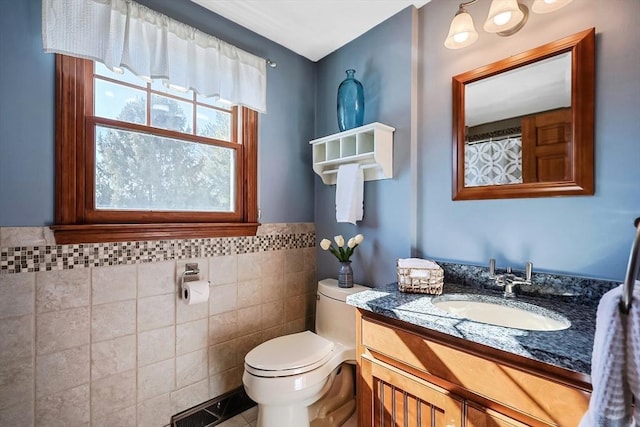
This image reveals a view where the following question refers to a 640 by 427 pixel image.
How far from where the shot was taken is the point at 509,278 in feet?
4.02

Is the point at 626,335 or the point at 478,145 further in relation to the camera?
the point at 478,145

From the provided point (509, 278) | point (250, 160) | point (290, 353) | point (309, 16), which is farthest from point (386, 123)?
point (290, 353)

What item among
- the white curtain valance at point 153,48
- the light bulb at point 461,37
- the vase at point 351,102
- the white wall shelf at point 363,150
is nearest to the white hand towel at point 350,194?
the white wall shelf at point 363,150

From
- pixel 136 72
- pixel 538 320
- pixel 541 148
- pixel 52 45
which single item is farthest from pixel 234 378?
pixel 541 148

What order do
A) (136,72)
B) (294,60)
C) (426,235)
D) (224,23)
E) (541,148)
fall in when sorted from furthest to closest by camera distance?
(294,60) < (224,23) < (426,235) < (136,72) < (541,148)

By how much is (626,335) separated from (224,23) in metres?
2.12

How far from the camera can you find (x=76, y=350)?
4.08 feet

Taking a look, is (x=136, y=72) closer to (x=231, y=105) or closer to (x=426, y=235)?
(x=231, y=105)

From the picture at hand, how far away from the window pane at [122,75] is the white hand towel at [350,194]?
46.0 inches

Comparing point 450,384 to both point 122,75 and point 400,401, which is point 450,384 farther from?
point 122,75

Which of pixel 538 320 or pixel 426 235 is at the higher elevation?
pixel 426 235

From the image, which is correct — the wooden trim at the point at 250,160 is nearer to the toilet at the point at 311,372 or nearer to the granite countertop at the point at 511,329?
the toilet at the point at 311,372

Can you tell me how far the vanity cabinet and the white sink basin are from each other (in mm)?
254

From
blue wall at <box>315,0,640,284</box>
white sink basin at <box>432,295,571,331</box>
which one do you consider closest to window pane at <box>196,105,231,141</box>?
blue wall at <box>315,0,640,284</box>
